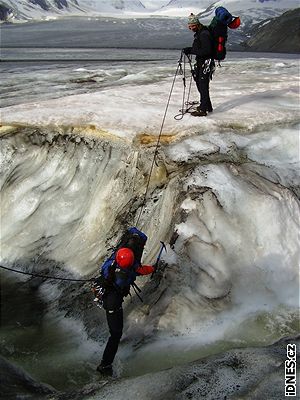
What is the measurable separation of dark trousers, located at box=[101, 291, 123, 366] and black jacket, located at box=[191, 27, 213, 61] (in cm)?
498

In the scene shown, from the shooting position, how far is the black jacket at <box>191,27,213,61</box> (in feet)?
26.1

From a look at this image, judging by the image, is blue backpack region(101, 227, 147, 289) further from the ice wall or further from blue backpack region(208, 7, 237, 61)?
blue backpack region(208, 7, 237, 61)

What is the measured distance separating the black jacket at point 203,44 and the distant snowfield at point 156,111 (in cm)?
120

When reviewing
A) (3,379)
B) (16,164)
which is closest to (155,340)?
(3,379)

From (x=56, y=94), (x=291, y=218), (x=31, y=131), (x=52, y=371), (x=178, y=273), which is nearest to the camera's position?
(x=52, y=371)

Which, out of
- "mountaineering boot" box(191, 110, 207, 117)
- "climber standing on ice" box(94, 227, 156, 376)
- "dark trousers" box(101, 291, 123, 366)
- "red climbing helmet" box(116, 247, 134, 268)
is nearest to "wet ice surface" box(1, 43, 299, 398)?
"mountaineering boot" box(191, 110, 207, 117)

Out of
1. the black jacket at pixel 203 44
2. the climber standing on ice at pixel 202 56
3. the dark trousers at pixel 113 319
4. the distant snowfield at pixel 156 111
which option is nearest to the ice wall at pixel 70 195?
the distant snowfield at pixel 156 111

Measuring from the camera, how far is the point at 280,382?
150 inches

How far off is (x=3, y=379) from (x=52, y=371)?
5.15 feet

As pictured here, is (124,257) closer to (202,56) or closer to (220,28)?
(202,56)

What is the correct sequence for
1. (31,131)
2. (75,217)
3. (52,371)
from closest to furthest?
1. (52,371)
2. (75,217)
3. (31,131)

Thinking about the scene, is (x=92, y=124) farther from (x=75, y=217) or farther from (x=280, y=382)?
(x=280, y=382)

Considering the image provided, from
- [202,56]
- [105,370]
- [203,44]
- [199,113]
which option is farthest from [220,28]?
[105,370]

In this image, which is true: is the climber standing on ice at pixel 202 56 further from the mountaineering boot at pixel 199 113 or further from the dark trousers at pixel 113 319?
the dark trousers at pixel 113 319
